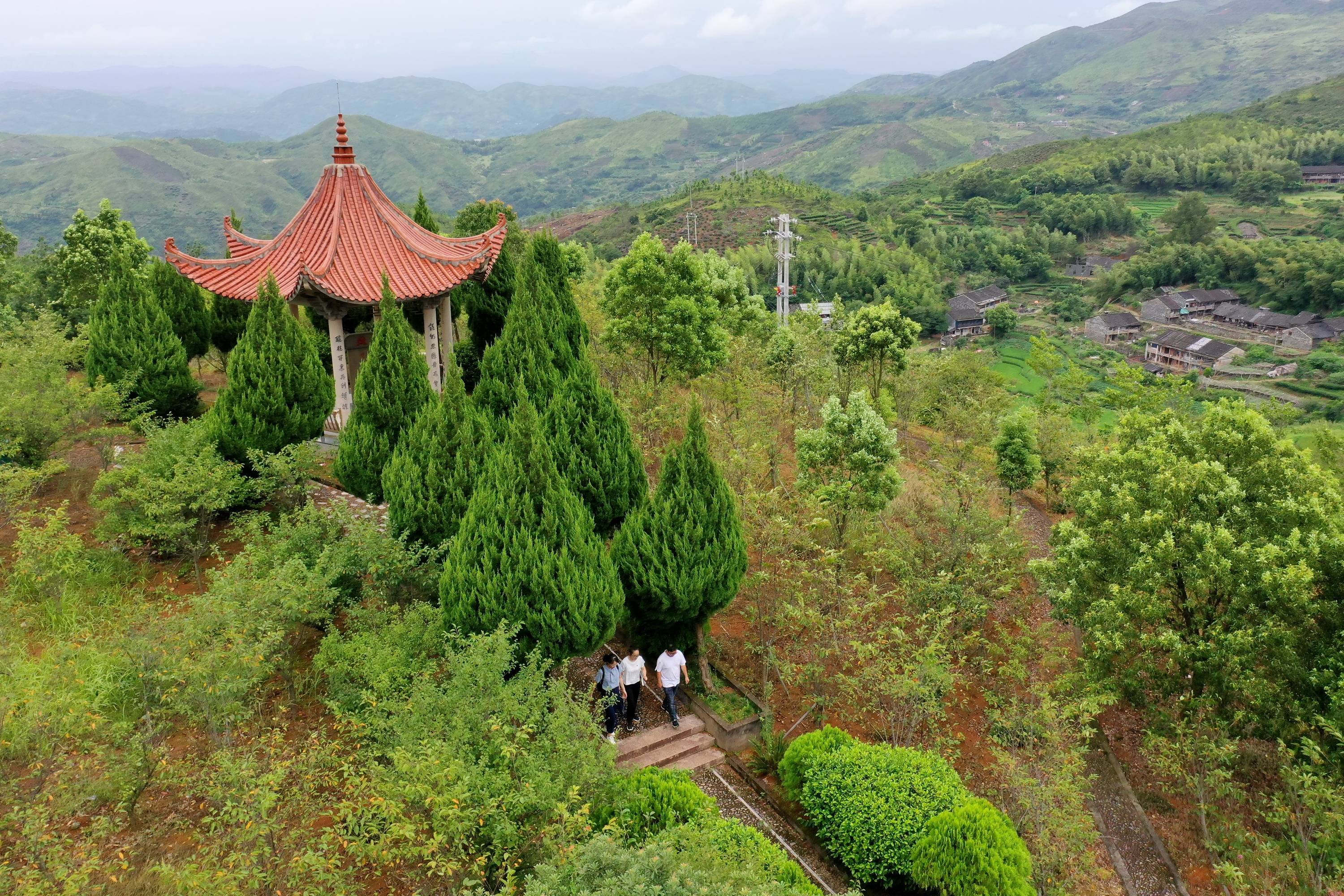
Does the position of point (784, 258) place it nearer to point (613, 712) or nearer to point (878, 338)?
point (878, 338)

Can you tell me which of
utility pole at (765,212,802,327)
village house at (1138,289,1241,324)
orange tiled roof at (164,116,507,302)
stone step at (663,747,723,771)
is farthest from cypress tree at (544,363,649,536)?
village house at (1138,289,1241,324)

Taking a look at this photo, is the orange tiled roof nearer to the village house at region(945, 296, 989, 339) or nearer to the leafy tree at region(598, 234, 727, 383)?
the leafy tree at region(598, 234, 727, 383)

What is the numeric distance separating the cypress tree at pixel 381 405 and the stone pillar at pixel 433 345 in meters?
5.13

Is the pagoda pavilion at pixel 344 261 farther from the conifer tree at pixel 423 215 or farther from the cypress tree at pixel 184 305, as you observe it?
the conifer tree at pixel 423 215

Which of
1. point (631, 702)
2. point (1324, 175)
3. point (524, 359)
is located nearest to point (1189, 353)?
point (1324, 175)

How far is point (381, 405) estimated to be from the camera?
14.4 metres

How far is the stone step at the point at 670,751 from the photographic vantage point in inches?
437

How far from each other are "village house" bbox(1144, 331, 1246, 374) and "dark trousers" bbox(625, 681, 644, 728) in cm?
7114

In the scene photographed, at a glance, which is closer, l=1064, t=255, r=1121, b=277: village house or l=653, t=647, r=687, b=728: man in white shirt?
l=653, t=647, r=687, b=728: man in white shirt

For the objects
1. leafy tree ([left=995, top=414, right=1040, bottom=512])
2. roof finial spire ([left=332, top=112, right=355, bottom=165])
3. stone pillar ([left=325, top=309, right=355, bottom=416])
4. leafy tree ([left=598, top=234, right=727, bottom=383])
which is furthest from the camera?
leafy tree ([left=598, top=234, right=727, bottom=383])

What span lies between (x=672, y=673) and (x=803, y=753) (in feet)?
7.07

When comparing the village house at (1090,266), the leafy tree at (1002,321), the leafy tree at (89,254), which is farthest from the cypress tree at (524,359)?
the village house at (1090,266)

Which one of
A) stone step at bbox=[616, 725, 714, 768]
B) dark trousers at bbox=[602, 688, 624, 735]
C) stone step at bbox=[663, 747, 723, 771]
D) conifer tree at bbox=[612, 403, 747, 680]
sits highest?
conifer tree at bbox=[612, 403, 747, 680]

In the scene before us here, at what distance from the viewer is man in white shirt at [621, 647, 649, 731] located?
36.8ft
